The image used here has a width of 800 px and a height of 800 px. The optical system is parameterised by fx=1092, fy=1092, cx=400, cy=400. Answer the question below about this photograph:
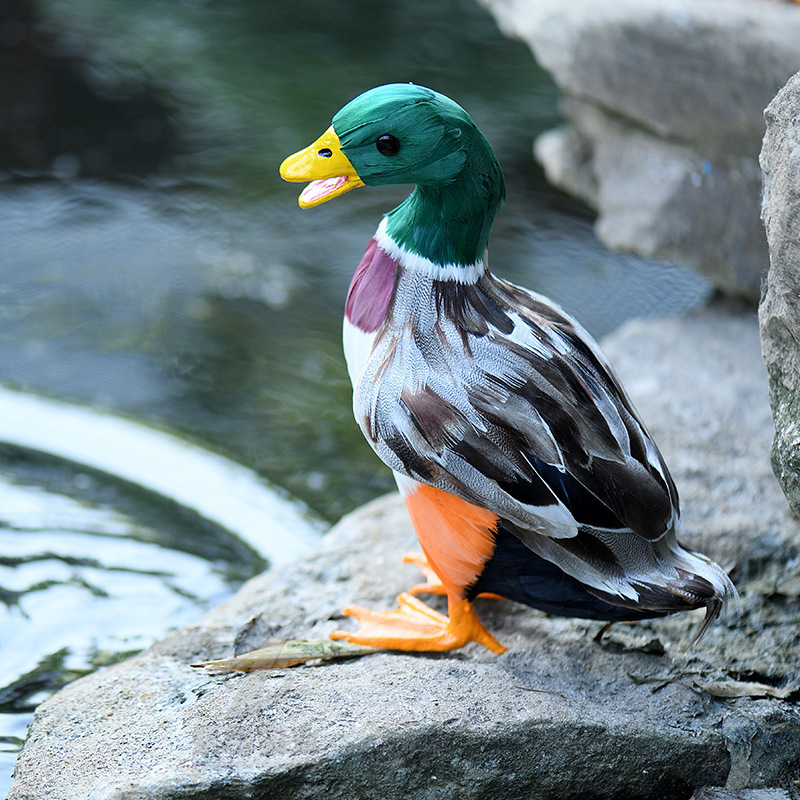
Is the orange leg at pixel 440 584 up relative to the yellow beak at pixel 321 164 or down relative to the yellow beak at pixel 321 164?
down

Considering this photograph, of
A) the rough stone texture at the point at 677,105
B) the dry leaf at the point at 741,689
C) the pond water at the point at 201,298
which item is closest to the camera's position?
the dry leaf at the point at 741,689

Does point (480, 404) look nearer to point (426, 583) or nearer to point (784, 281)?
point (784, 281)

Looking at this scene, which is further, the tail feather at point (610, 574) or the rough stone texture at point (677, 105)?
the rough stone texture at point (677, 105)

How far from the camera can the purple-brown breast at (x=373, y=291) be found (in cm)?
137

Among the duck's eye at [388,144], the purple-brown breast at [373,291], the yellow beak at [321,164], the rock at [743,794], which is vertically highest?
the duck's eye at [388,144]

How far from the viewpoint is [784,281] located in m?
1.22

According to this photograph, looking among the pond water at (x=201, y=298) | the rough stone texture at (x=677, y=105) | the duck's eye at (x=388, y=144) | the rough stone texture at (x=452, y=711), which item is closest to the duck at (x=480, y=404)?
the duck's eye at (x=388, y=144)

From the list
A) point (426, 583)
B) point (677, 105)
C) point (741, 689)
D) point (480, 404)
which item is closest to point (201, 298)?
point (677, 105)

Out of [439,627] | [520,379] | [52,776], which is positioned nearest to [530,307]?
[520,379]

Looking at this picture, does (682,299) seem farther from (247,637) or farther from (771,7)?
(247,637)

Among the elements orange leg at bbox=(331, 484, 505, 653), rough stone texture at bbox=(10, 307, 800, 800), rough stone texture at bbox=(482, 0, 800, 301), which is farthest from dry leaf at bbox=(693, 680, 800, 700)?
rough stone texture at bbox=(482, 0, 800, 301)

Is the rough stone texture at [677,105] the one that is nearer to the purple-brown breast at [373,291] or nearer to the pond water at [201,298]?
the pond water at [201,298]

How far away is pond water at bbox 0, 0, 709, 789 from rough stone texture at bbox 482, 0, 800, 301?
52cm

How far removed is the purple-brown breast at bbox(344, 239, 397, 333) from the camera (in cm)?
137
